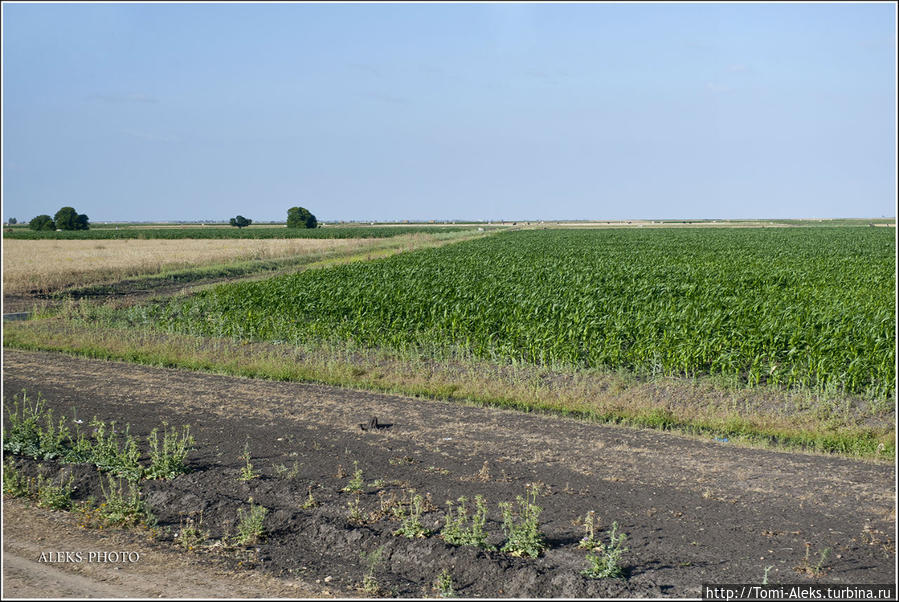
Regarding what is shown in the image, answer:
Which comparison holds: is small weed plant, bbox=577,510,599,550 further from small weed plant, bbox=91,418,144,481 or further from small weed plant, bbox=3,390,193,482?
small weed plant, bbox=91,418,144,481

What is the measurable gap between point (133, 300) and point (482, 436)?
1985 cm

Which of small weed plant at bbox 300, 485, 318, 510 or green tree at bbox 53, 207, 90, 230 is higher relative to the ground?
green tree at bbox 53, 207, 90, 230

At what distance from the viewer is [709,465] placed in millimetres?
8391

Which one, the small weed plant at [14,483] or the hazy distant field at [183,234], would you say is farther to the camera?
the hazy distant field at [183,234]

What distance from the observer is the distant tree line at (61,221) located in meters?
113

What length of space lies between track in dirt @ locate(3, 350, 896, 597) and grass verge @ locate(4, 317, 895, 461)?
0.93m

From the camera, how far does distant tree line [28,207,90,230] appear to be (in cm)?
11325

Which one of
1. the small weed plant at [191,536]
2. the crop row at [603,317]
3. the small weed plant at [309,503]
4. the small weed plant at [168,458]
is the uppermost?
the crop row at [603,317]

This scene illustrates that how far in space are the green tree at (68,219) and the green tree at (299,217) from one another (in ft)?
113

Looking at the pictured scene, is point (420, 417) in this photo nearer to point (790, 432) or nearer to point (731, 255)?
point (790, 432)

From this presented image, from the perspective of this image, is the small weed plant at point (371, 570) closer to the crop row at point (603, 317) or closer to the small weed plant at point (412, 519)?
the small weed plant at point (412, 519)

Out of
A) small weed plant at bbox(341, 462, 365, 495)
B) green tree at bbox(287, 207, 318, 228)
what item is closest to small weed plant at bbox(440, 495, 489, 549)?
small weed plant at bbox(341, 462, 365, 495)

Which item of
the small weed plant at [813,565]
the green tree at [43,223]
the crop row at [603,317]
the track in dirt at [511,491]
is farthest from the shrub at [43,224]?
the small weed plant at [813,565]

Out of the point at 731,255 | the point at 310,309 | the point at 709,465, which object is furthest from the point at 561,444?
the point at 731,255
